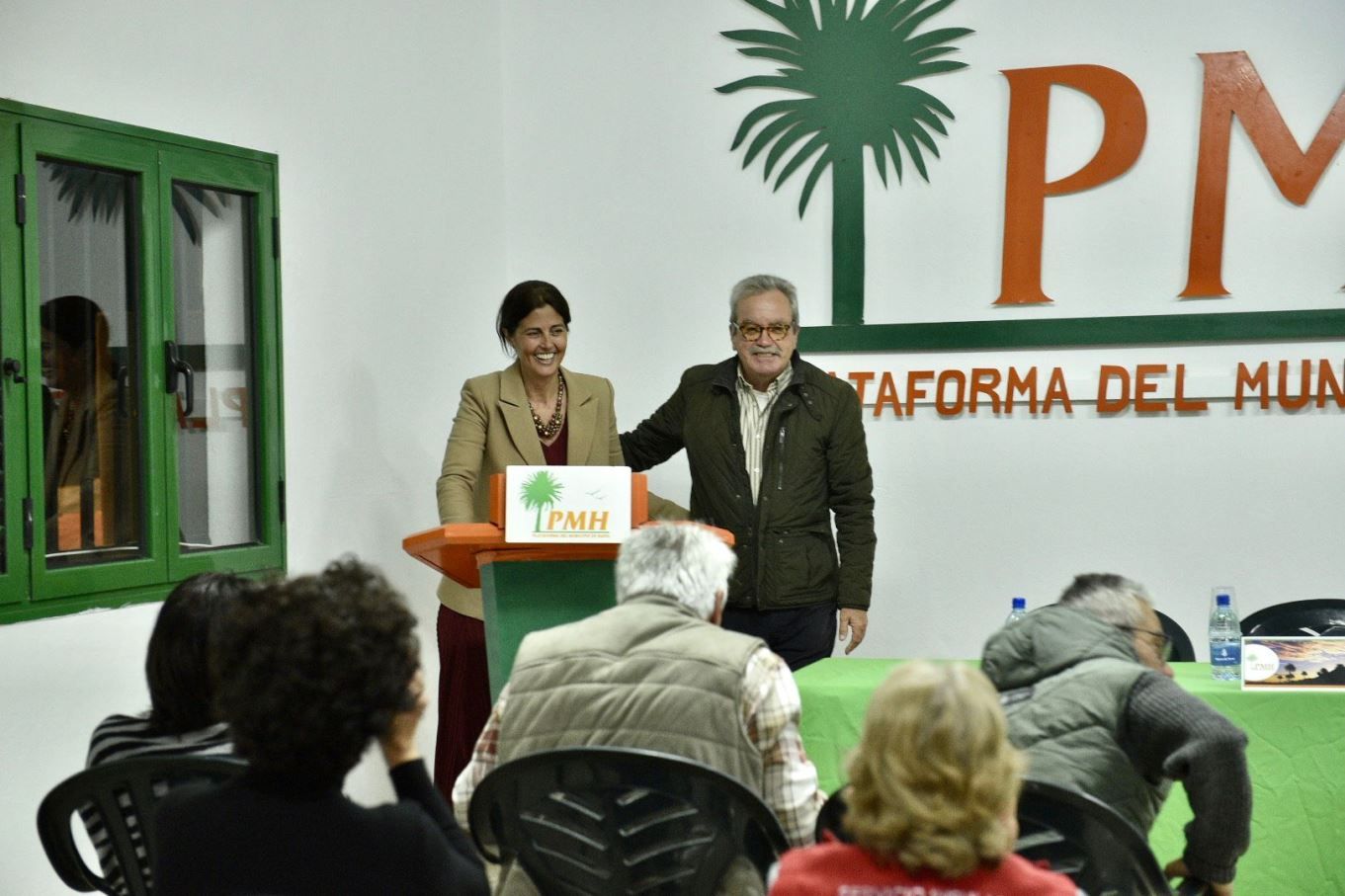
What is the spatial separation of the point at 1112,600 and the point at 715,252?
10.1 ft

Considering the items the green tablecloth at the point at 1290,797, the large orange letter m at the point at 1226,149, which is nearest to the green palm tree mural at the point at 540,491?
the green tablecloth at the point at 1290,797

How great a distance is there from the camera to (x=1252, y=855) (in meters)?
2.94

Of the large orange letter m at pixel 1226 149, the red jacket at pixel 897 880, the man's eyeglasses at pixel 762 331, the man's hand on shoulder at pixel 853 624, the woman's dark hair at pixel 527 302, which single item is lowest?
the man's hand on shoulder at pixel 853 624

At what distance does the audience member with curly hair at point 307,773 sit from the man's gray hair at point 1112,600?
4.29 feet

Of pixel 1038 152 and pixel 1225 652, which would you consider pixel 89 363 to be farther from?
pixel 1038 152

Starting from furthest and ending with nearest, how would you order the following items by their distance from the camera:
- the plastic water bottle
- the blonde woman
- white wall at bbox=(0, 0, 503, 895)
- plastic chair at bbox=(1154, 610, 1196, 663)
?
plastic chair at bbox=(1154, 610, 1196, 663) < white wall at bbox=(0, 0, 503, 895) < the plastic water bottle < the blonde woman

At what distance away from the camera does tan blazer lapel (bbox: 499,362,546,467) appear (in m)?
4.05

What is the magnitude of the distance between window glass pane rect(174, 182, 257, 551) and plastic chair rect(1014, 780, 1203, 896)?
9.10 ft

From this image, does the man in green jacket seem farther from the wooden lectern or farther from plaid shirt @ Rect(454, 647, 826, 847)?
plaid shirt @ Rect(454, 647, 826, 847)

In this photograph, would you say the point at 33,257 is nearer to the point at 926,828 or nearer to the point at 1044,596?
the point at 926,828

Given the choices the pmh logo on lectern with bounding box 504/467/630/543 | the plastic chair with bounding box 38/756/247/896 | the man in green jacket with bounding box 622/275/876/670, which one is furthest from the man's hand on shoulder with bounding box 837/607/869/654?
the plastic chair with bounding box 38/756/247/896

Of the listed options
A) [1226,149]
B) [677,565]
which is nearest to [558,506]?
[677,565]

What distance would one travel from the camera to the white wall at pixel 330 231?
3.42m

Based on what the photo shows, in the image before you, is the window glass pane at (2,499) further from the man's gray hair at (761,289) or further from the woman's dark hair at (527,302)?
the man's gray hair at (761,289)
